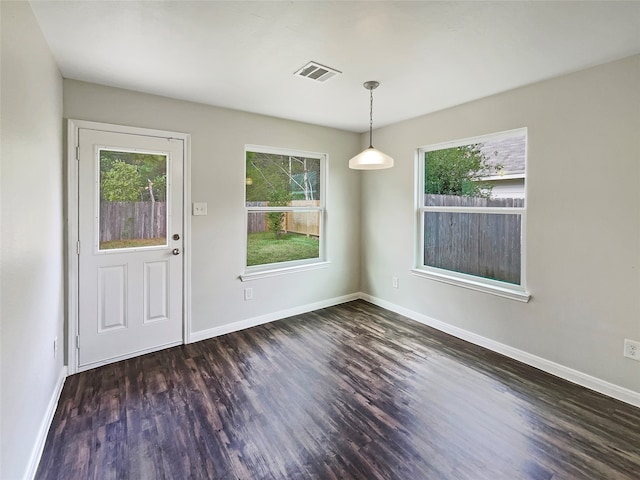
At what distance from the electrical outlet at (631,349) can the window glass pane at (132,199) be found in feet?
12.7

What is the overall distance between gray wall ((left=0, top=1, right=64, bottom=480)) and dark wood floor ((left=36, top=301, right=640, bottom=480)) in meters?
0.39

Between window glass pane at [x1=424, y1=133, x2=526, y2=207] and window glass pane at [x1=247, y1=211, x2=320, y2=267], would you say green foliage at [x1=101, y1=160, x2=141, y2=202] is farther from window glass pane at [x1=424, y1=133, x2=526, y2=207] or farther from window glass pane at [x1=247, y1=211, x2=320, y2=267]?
window glass pane at [x1=424, y1=133, x2=526, y2=207]

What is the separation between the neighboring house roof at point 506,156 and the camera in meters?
2.94

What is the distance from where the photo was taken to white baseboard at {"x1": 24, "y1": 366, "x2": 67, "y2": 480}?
1632 mm

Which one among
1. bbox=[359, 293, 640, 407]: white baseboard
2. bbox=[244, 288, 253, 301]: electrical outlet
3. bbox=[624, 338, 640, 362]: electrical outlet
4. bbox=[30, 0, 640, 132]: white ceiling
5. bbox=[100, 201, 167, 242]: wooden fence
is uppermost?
bbox=[30, 0, 640, 132]: white ceiling

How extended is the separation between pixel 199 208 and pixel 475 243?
113 inches

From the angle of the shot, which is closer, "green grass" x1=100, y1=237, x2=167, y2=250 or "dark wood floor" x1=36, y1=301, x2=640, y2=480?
"dark wood floor" x1=36, y1=301, x2=640, y2=480

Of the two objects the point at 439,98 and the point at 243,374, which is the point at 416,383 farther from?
the point at 439,98

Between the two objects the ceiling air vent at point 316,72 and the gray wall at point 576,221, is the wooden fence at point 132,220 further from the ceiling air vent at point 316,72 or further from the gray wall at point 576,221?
the gray wall at point 576,221

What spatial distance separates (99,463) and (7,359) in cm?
83

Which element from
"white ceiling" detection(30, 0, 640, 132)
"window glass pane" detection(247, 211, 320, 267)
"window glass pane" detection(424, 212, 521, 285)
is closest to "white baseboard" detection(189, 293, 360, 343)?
"window glass pane" detection(247, 211, 320, 267)

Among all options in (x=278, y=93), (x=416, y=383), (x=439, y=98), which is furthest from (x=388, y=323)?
(x=278, y=93)

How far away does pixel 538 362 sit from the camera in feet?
9.14

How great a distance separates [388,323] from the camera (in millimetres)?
3801
